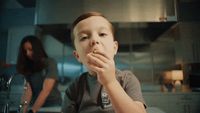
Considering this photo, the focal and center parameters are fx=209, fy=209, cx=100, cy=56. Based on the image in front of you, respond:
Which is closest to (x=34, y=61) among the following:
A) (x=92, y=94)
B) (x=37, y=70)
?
(x=37, y=70)

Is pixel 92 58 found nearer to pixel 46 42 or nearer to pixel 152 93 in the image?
pixel 152 93

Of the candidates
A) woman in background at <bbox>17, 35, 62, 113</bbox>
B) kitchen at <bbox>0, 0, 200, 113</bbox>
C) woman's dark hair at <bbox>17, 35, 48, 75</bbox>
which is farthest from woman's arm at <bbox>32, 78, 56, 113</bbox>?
kitchen at <bbox>0, 0, 200, 113</bbox>

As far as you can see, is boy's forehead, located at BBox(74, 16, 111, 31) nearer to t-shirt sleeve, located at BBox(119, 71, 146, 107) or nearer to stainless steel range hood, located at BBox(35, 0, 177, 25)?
t-shirt sleeve, located at BBox(119, 71, 146, 107)

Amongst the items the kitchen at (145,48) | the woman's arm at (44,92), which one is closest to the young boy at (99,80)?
the woman's arm at (44,92)

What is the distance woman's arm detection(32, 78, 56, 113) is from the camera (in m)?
1.42

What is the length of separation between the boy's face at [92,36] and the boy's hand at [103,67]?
70 millimetres

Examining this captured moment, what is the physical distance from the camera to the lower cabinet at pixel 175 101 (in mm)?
2260

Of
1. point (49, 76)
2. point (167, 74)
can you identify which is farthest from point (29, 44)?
point (167, 74)

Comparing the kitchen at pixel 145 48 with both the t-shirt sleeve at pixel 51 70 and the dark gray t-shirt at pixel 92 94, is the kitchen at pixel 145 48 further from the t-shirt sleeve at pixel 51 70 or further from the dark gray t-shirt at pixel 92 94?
the dark gray t-shirt at pixel 92 94

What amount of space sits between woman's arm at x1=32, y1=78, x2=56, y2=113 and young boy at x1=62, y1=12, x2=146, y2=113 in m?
0.86

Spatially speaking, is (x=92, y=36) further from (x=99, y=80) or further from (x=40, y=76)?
(x=40, y=76)

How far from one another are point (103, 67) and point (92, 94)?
0.69 ft

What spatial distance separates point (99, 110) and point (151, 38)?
216cm

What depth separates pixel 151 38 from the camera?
2.58m
